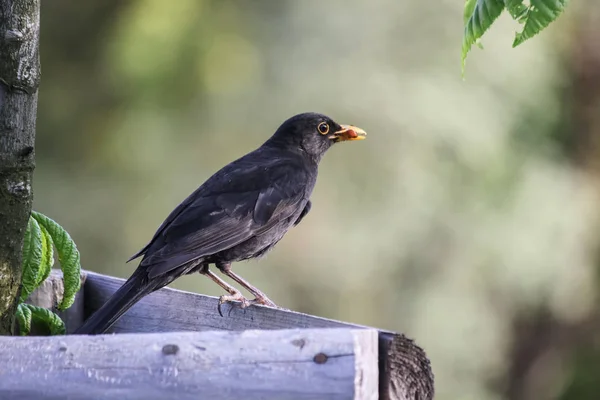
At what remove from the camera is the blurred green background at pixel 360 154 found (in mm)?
7137

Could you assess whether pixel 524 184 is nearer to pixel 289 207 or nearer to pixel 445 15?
pixel 445 15

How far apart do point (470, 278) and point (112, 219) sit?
3134mm

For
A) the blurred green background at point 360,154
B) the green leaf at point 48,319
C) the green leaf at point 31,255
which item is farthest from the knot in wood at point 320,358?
the blurred green background at point 360,154

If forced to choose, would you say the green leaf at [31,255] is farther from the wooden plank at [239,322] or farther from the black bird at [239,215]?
the wooden plank at [239,322]

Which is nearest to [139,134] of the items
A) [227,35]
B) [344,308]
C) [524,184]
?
[227,35]

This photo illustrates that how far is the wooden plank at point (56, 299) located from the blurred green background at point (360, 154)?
3.31 metres

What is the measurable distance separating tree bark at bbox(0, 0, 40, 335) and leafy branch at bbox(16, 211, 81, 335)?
0.16 meters

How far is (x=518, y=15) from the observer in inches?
101

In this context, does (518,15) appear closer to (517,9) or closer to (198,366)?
(517,9)

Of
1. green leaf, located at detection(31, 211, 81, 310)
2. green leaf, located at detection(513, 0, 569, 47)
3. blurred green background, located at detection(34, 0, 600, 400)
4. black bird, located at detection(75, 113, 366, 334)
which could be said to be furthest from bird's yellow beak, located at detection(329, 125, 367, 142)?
blurred green background, located at detection(34, 0, 600, 400)

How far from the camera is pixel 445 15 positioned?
7398 mm

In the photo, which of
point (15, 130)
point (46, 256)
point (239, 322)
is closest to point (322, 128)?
point (239, 322)

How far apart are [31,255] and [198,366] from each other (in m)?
1.07

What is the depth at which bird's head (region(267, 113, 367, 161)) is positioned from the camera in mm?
4535
